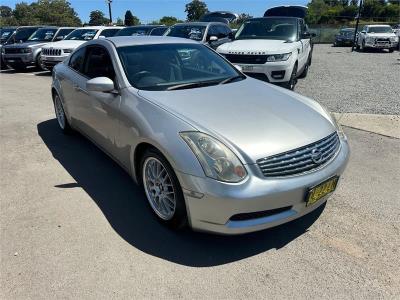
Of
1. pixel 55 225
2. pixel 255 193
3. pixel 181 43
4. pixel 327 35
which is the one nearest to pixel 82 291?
pixel 55 225

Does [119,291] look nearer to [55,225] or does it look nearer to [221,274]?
[221,274]

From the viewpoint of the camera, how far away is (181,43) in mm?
4547

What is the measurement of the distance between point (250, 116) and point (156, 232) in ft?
4.24

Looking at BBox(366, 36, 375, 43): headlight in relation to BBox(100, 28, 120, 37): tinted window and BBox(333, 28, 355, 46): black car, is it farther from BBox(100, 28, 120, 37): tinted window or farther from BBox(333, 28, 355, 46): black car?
BBox(100, 28, 120, 37): tinted window

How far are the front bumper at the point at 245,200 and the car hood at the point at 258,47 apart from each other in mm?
5684

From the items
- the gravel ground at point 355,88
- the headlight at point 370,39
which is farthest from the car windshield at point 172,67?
the headlight at point 370,39

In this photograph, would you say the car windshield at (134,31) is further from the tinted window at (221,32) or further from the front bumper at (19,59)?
the front bumper at (19,59)

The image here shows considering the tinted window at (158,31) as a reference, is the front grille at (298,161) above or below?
below

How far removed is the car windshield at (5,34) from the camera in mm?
17622

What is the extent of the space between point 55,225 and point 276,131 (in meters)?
2.12

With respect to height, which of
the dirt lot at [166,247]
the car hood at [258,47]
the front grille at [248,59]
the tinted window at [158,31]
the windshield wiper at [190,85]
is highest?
the tinted window at [158,31]

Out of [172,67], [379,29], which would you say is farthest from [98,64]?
[379,29]

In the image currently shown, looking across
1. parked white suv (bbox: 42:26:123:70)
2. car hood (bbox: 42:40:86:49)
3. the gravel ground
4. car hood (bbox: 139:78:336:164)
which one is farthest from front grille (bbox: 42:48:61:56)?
car hood (bbox: 139:78:336:164)

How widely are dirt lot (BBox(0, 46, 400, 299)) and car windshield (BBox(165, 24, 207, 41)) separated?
748 centimetres
